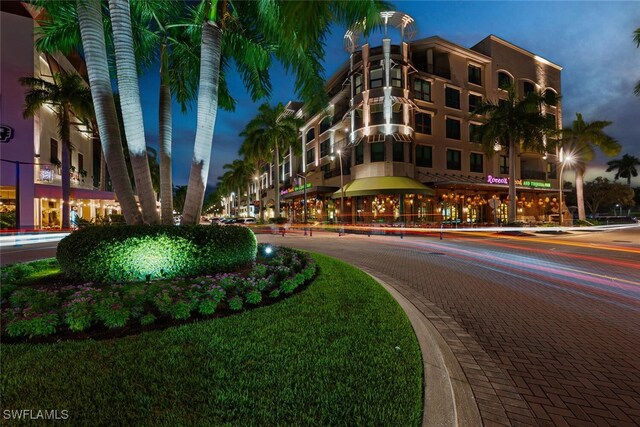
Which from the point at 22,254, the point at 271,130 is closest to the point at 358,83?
the point at 271,130

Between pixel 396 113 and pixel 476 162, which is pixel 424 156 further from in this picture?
pixel 476 162

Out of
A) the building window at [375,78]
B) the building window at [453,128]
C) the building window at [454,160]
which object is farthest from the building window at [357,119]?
the building window at [454,160]

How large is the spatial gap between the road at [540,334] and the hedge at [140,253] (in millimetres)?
4794

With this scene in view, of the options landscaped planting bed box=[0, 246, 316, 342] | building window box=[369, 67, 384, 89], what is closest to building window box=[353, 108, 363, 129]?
building window box=[369, 67, 384, 89]

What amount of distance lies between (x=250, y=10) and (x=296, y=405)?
10368 millimetres

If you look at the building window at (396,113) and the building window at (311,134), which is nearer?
the building window at (396,113)

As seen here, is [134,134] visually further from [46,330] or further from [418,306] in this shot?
[418,306]

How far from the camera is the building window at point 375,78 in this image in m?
31.9

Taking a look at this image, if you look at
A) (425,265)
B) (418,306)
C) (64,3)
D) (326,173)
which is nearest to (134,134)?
(64,3)

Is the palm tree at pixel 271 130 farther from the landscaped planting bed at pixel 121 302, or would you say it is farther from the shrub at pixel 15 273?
the landscaped planting bed at pixel 121 302

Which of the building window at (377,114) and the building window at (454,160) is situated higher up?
the building window at (377,114)

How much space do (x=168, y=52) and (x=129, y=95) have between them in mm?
4387

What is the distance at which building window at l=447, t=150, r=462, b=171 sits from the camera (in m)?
35.5

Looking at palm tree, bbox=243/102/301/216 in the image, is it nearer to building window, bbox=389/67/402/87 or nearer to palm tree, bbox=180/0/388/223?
building window, bbox=389/67/402/87
